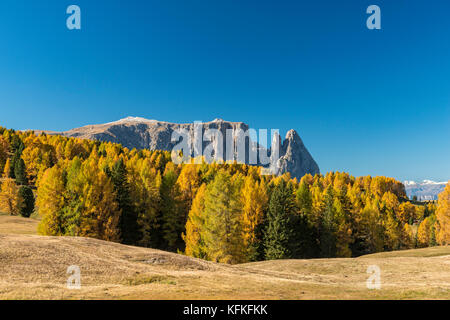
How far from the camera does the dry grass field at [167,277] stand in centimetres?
1391

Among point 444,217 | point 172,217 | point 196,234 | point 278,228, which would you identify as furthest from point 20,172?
point 444,217

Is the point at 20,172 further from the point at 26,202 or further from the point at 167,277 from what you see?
the point at 167,277

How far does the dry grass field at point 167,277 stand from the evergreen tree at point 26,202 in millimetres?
44229

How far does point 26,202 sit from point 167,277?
194 ft

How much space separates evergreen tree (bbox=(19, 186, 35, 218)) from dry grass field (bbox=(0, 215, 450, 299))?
145 ft

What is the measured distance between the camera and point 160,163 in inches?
3674

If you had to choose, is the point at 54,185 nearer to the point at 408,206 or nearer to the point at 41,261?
the point at 41,261

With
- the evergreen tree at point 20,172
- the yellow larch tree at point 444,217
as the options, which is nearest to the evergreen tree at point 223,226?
the yellow larch tree at point 444,217

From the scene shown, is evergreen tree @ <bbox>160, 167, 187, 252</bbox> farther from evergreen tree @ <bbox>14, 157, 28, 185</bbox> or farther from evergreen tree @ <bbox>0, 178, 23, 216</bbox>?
evergreen tree @ <bbox>14, 157, 28, 185</bbox>

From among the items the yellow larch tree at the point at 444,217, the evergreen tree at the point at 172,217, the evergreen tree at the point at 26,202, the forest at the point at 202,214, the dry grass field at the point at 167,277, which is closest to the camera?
the dry grass field at the point at 167,277

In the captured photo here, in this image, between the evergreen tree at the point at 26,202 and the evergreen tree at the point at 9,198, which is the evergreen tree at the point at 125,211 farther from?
the evergreen tree at the point at 9,198

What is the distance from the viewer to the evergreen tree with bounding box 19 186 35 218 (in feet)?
200
